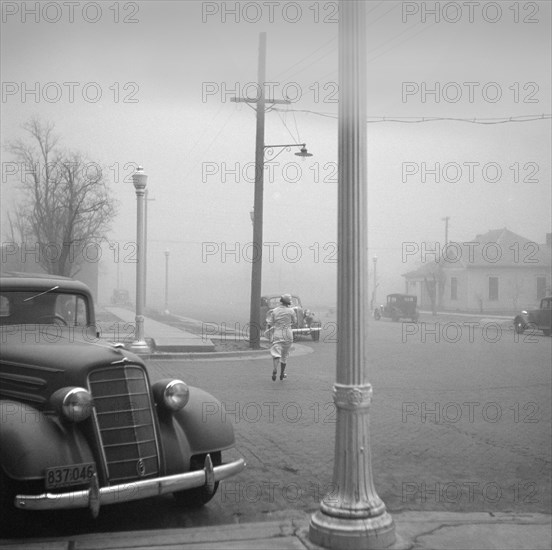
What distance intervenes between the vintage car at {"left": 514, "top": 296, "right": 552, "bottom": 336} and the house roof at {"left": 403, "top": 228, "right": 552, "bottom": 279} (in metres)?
9.36

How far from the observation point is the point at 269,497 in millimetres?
5922

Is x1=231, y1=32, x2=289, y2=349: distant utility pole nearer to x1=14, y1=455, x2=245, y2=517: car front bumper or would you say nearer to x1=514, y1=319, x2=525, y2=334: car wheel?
x1=514, y1=319, x2=525, y2=334: car wheel

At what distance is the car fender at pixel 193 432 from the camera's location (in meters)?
5.48

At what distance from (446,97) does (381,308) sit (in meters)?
30.6

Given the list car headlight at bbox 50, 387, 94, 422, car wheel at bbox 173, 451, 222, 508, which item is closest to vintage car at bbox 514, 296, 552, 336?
car wheel at bbox 173, 451, 222, 508

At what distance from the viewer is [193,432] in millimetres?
5645

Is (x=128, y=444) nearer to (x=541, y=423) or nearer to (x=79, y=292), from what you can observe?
(x=79, y=292)

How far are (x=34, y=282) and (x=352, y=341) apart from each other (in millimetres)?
3473

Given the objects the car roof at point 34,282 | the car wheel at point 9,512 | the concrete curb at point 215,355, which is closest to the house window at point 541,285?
the concrete curb at point 215,355

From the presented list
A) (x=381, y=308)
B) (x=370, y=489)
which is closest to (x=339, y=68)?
(x=370, y=489)

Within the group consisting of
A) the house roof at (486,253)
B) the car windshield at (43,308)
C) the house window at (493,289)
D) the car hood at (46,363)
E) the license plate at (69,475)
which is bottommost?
the license plate at (69,475)

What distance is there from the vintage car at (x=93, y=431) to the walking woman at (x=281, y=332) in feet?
25.1

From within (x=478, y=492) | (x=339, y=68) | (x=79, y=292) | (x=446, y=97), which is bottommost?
(x=478, y=492)

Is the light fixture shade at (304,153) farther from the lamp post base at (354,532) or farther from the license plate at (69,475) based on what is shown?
the lamp post base at (354,532)
